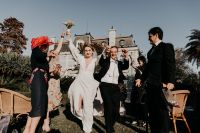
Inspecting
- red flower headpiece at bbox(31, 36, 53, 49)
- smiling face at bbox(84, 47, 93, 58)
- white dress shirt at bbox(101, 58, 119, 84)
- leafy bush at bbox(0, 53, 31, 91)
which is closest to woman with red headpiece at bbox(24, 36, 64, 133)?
red flower headpiece at bbox(31, 36, 53, 49)

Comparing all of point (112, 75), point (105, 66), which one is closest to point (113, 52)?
point (105, 66)

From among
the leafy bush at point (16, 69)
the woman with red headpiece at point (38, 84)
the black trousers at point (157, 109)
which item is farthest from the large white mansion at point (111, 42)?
the black trousers at point (157, 109)

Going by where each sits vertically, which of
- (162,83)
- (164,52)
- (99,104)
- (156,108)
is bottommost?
(99,104)

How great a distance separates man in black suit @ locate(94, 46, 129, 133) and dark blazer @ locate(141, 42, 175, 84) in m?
1.68

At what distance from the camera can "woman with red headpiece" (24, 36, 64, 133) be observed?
496cm

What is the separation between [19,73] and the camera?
17844 millimetres

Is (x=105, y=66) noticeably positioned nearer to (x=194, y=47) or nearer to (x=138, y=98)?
(x=138, y=98)

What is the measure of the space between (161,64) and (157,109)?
0.74m

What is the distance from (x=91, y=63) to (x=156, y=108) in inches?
95.6

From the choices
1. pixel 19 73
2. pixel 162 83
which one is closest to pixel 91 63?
pixel 162 83

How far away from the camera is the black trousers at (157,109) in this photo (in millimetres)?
4689

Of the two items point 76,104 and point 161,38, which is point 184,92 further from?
point 76,104

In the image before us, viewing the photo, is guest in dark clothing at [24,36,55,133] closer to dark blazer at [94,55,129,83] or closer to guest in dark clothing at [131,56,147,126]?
dark blazer at [94,55,129,83]

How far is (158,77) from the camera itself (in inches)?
192
